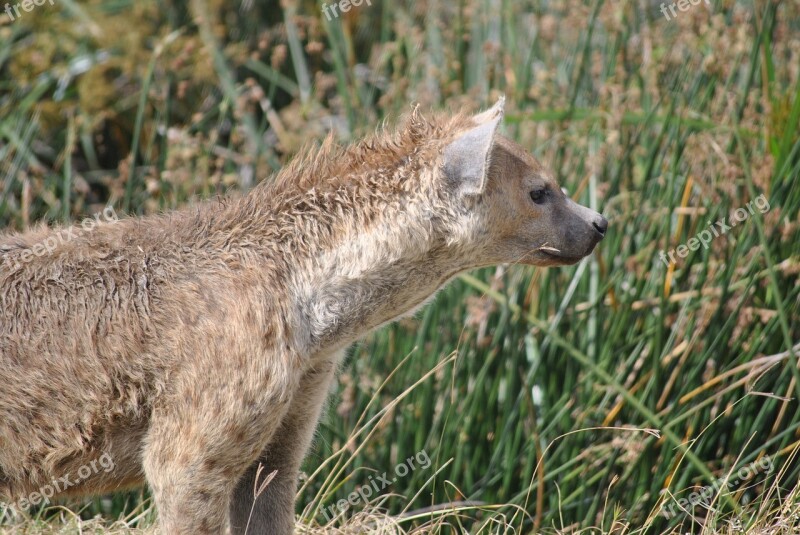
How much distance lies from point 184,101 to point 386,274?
17.9 ft

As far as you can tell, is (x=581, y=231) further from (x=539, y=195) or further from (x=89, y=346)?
(x=89, y=346)

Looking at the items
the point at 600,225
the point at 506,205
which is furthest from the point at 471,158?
the point at 600,225

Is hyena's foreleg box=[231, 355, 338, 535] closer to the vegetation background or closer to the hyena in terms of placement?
the hyena

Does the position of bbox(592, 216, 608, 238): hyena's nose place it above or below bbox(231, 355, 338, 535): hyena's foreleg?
above

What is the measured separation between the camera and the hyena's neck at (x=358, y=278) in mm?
3654

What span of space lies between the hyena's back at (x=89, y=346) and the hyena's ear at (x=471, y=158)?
2.96 ft

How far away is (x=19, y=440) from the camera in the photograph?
347 cm

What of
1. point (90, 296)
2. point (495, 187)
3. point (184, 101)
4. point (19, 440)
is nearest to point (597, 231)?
point (495, 187)

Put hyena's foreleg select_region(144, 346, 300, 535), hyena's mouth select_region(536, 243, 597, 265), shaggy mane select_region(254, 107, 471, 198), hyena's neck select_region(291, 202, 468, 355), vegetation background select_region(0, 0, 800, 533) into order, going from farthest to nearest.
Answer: vegetation background select_region(0, 0, 800, 533) → hyena's mouth select_region(536, 243, 597, 265) → shaggy mane select_region(254, 107, 471, 198) → hyena's neck select_region(291, 202, 468, 355) → hyena's foreleg select_region(144, 346, 300, 535)

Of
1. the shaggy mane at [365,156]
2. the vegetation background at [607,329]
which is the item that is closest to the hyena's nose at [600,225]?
the shaggy mane at [365,156]

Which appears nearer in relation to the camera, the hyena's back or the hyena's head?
the hyena's back

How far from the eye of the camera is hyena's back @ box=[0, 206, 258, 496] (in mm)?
3471

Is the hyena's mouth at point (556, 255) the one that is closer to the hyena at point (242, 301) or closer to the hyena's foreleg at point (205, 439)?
the hyena at point (242, 301)

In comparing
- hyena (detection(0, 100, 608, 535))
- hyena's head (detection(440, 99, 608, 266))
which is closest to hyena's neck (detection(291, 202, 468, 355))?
hyena (detection(0, 100, 608, 535))
